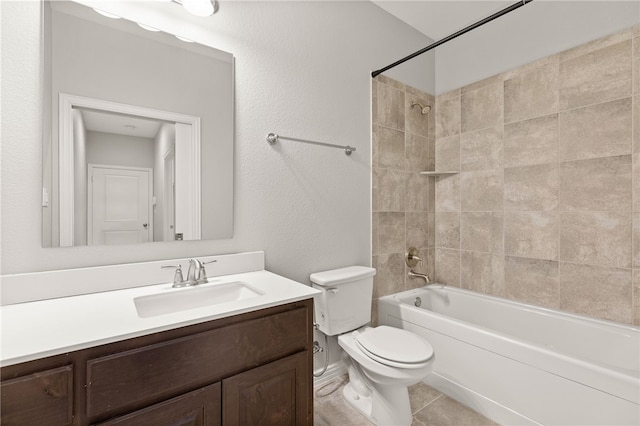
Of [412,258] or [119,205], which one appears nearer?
[119,205]

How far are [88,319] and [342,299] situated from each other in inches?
48.6

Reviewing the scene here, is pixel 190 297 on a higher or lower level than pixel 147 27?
lower

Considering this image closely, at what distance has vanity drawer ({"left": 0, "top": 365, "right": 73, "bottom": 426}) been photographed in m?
0.68

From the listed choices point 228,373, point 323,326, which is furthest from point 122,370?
point 323,326

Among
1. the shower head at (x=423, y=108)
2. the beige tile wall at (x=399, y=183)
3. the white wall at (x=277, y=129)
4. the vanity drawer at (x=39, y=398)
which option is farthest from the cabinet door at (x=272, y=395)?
the shower head at (x=423, y=108)

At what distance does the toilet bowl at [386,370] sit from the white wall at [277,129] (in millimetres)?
520

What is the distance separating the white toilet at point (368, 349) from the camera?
1.40m

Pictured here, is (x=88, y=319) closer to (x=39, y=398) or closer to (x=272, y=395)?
(x=39, y=398)

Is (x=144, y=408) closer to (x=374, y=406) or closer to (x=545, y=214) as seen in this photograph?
(x=374, y=406)

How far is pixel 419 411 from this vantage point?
1.67 metres

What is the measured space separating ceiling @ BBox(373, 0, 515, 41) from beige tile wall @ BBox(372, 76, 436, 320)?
541 millimetres

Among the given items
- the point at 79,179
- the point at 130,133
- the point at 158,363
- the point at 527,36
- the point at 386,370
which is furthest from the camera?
the point at 527,36

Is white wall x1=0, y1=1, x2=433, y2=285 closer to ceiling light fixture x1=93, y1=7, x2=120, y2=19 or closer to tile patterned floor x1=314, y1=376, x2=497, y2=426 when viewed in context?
ceiling light fixture x1=93, y1=7, x2=120, y2=19

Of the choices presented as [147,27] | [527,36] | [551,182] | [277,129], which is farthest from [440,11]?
[147,27]
